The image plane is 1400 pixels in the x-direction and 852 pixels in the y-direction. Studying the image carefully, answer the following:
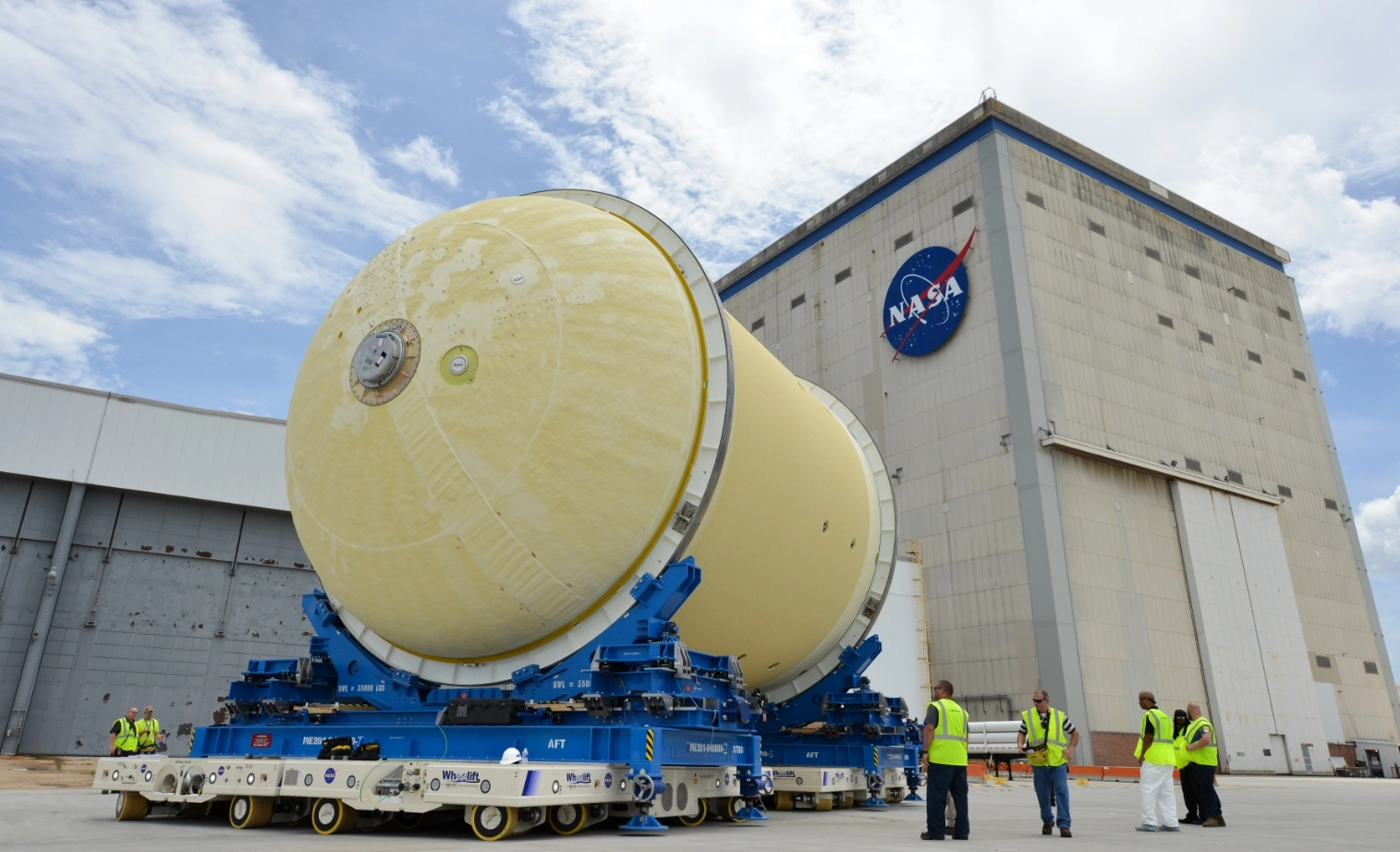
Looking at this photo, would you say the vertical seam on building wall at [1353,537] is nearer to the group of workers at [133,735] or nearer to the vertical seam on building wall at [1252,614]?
the vertical seam on building wall at [1252,614]

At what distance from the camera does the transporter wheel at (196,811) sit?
753 cm

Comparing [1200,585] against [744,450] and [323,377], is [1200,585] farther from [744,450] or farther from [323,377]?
[323,377]

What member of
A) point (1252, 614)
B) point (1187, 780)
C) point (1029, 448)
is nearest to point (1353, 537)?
point (1252, 614)

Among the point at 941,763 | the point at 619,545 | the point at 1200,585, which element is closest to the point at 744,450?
the point at 619,545

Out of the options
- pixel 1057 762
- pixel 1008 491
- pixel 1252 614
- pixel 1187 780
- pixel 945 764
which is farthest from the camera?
pixel 1252 614

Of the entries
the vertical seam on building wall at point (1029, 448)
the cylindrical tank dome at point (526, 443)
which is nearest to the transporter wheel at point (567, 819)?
the cylindrical tank dome at point (526, 443)

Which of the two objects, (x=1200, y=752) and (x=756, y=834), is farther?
(x=1200, y=752)

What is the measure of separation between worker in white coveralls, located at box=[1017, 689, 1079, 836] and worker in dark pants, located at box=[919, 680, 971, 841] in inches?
35.4

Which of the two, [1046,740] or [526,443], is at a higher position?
[526,443]

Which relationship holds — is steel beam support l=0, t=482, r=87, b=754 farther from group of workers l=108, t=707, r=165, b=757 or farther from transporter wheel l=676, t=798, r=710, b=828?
transporter wheel l=676, t=798, r=710, b=828

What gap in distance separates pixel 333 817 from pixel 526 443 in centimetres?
307

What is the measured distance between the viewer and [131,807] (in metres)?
7.41

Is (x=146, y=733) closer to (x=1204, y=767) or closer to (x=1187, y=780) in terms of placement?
(x=1187, y=780)

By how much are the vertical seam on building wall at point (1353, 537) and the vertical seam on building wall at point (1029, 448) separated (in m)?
14.3
